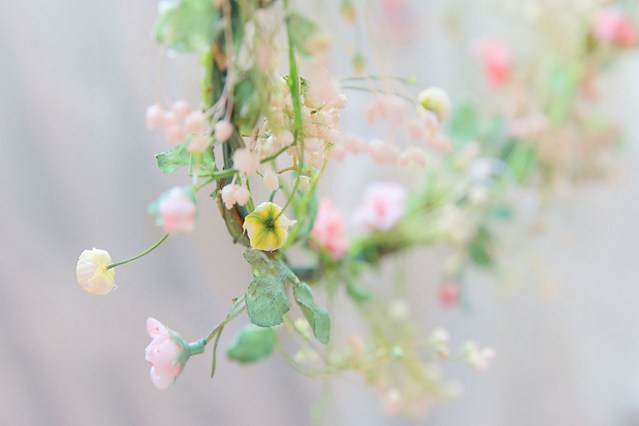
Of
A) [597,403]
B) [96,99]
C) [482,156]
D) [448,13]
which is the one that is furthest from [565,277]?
[96,99]

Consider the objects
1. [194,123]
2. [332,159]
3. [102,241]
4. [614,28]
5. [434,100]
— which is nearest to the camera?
[194,123]

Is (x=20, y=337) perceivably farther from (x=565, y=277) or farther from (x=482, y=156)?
(x=565, y=277)

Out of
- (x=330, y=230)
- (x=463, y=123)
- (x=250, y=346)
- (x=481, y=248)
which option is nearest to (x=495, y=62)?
(x=463, y=123)

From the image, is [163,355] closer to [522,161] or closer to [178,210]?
[178,210]

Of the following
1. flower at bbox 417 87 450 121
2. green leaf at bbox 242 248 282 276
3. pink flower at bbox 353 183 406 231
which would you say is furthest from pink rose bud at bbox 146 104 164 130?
pink flower at bbox 353 183 406 231

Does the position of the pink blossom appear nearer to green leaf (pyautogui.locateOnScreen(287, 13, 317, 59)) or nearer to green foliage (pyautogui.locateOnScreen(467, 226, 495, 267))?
green leaf (pyautogui.locateOnScreen(287, 13, 317, 59))
